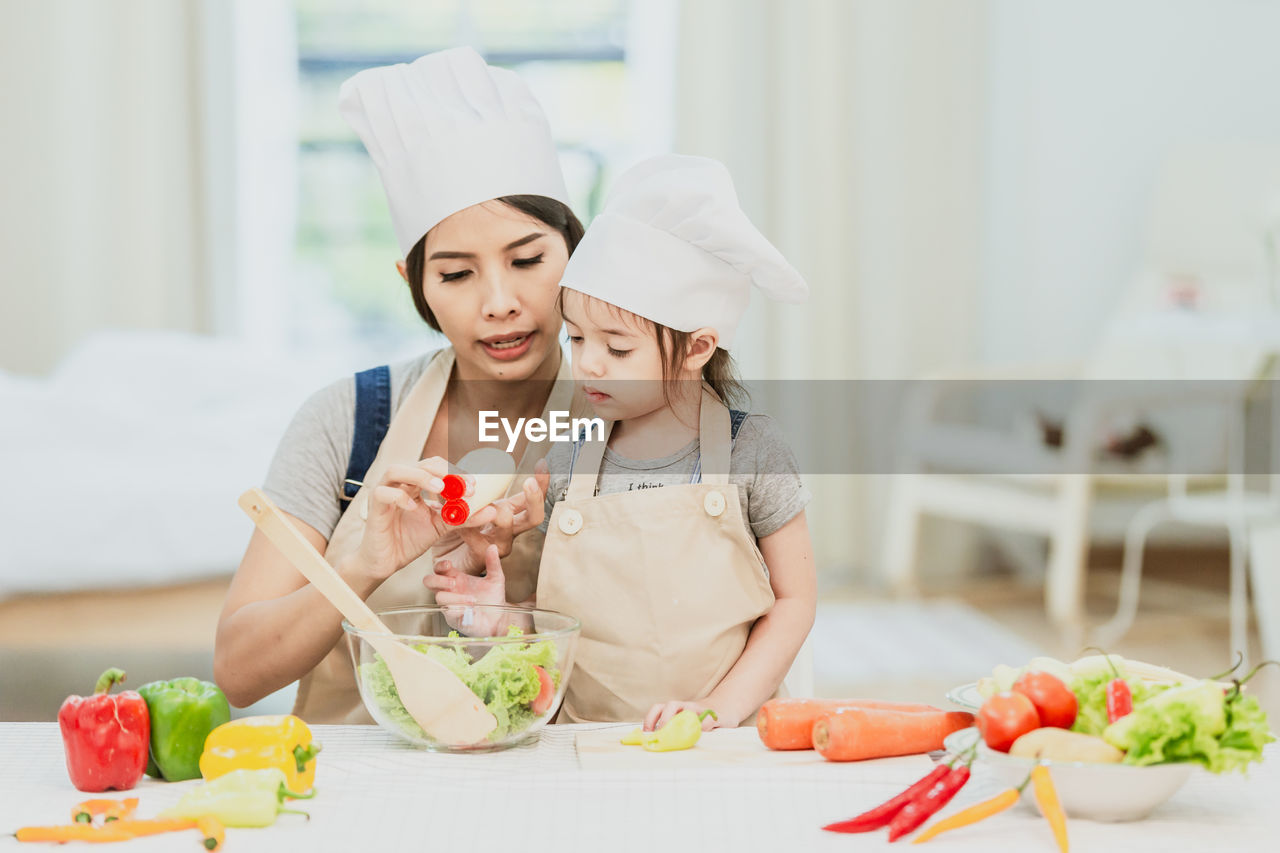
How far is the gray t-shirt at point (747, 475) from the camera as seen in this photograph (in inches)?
50.6

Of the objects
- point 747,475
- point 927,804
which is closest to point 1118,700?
point 927,804

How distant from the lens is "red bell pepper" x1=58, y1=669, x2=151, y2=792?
0.95 m

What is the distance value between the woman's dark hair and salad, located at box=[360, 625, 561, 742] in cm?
46

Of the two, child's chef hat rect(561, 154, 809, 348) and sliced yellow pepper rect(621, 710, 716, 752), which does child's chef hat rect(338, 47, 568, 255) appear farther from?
Answer: sliced yellow pepper rect(621, 710, 716, 752)

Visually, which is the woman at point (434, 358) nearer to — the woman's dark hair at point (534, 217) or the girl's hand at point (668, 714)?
the woman's dark hair at point (534, 217)

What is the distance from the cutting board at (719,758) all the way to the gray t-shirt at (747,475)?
0.27 metres

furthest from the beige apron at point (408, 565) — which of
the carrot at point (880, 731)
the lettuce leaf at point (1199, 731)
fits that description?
the lettuce leaf at point (1199, 731)

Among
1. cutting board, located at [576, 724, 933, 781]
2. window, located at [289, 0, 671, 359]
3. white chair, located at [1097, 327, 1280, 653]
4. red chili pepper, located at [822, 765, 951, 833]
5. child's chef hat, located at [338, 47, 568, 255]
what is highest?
window, located at [289, 0, 671, 359]

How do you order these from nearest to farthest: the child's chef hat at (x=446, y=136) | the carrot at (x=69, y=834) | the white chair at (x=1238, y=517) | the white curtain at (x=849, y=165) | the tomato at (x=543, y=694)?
1. the carrot at (x=69, y=834)
2. the tomato at (x=543, y=694)
3. the child's chef hat at (x=446, y=136)
4. the white chair at (x=1238, y=517)
5. the white curtain at (x=849, y=165)

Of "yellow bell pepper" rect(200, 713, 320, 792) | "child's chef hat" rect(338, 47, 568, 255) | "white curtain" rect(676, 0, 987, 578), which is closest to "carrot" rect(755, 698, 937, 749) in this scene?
"yellow bell pepper" rect(200, 713, 320, 792)

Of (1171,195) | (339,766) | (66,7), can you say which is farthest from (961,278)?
(339,766)

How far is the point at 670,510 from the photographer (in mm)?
1241

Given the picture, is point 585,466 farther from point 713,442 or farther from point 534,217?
point 534,217

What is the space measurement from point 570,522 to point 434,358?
0.32 m
